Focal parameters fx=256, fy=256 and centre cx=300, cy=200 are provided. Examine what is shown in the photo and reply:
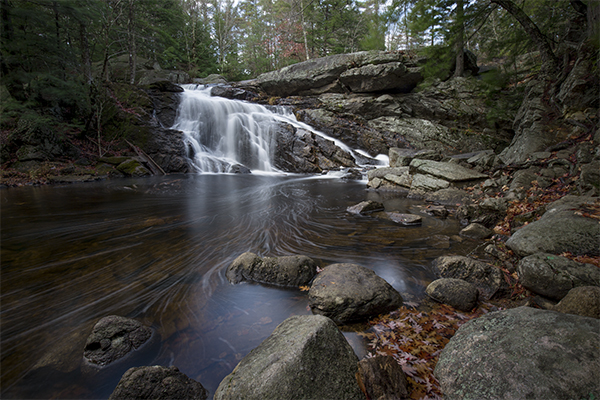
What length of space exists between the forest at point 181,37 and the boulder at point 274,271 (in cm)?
684

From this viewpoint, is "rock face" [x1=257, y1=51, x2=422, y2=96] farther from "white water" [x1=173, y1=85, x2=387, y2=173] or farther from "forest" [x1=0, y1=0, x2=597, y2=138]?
"white water" [x1=173, y1=85, x2=387, y2=173]

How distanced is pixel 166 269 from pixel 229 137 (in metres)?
14.2

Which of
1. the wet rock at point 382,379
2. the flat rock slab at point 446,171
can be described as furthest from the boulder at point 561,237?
the flat rock slab at point 446,171

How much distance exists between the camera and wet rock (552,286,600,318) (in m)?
2.04

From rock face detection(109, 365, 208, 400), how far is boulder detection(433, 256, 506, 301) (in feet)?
10.2

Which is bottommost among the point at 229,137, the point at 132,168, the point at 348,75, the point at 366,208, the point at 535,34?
the point at 366,208

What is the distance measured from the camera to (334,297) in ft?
8.82

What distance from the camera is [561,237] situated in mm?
3166

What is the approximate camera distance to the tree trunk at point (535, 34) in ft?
24.1

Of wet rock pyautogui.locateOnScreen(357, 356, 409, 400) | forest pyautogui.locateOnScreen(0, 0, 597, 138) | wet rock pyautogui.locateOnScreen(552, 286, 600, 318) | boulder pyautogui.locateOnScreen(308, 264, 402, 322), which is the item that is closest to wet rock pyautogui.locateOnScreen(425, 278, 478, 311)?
boulder pyautogui.locateOnScreen(308, 264, 402, 322)

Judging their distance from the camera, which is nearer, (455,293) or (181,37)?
(455,293)

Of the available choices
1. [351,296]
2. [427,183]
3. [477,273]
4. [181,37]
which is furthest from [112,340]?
[181,37]

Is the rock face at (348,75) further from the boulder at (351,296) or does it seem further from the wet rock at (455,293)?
the boulder at (351,296)

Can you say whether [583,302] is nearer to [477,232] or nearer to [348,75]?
[477,232]
